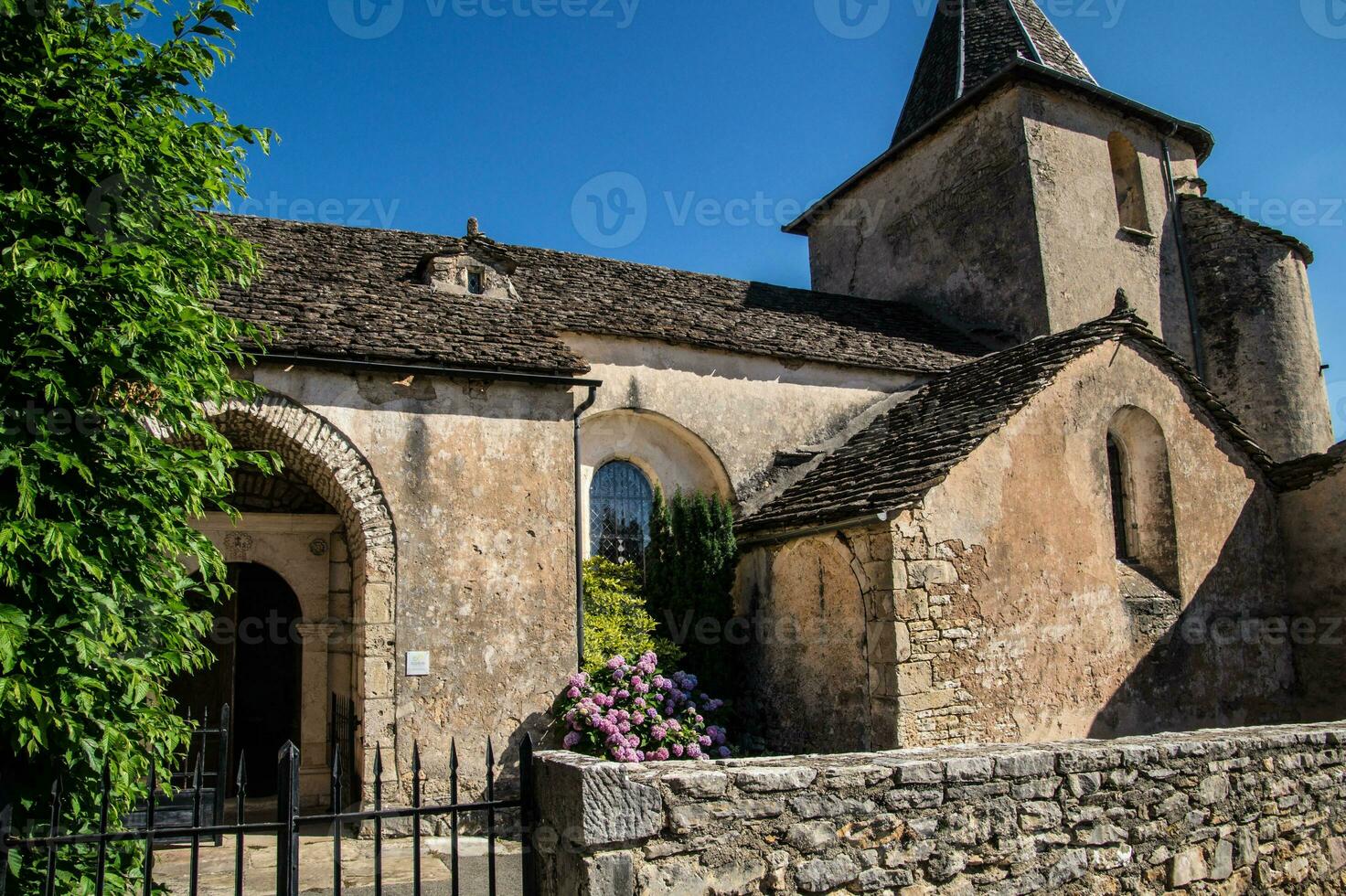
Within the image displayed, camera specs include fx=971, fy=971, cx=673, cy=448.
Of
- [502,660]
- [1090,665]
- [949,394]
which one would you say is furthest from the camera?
[949,394]

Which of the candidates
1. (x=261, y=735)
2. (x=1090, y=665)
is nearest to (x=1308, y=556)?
(x=1090, y=665)

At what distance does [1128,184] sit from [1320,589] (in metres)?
8.46

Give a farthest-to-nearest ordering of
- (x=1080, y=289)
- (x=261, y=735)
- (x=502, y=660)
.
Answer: (x=1080, y=289) → (x=261, y=735) → (x=502, y=660)

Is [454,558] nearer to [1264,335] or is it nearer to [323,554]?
[323,554]

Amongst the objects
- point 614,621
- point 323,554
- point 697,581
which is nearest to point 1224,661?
point 697,581

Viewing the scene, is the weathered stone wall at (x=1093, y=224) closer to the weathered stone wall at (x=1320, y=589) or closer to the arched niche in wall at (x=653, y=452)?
the weathered stone wall at (x=1320, y=589)

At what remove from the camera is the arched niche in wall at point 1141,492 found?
452 inches

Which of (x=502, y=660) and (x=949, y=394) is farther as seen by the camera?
(x=949, y=394)

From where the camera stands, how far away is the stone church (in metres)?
9.45

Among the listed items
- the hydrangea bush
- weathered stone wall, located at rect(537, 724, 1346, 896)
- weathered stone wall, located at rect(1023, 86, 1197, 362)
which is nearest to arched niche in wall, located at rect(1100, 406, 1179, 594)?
weathered stone wall, located at rect(1023, 86, 1197, 362)

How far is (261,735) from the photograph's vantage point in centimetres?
1179

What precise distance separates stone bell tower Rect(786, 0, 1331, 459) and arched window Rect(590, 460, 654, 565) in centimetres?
713

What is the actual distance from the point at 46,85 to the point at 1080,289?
590 inches

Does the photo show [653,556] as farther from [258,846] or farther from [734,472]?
[258,846]
